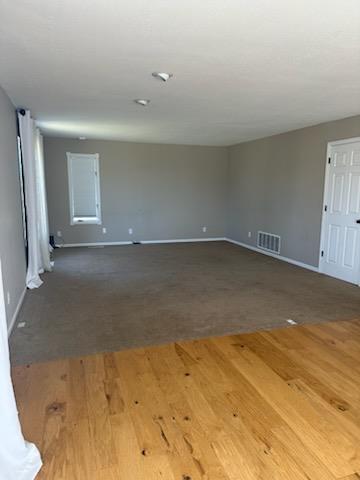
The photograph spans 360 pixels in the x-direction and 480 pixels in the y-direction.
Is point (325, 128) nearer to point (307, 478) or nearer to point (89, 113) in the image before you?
point (89, 113)

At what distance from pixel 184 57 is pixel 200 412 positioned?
262cm

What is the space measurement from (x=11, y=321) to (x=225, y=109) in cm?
366

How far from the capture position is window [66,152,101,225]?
7711mm

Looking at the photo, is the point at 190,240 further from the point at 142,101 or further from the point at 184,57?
the point at 184,57

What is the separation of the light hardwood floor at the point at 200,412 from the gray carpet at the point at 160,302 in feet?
1.18

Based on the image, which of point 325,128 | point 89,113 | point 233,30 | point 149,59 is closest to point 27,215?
point 89,113

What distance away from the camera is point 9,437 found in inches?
62.2

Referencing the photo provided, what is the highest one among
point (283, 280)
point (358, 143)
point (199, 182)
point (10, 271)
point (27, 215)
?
point (358, 143)

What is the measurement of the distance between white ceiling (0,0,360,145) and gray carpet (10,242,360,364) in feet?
8.10

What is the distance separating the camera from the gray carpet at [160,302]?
322cm

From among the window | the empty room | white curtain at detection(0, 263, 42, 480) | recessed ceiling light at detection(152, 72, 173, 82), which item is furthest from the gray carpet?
recessed ceiling light at detection(152, 72, 173, 82)

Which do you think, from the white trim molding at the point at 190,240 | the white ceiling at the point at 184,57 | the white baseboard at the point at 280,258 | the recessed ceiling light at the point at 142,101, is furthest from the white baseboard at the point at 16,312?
the white baseboard at the point at 280,258

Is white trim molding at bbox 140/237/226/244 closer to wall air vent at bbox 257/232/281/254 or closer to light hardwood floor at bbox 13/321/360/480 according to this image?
wall air vent at bbox 257/232/281/254

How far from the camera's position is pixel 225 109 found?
4461 millimetres
